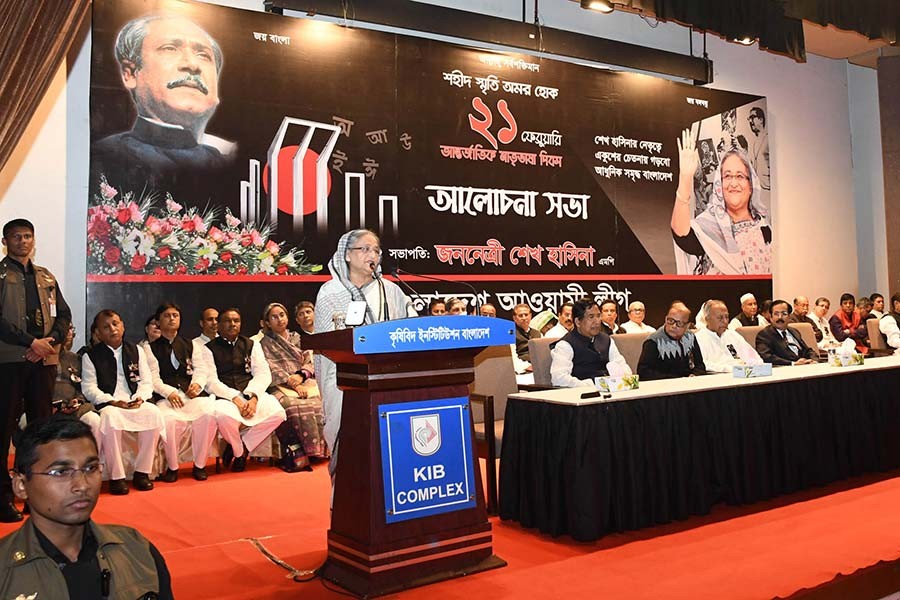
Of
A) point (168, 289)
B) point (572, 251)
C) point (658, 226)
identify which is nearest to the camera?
point (168, 289)

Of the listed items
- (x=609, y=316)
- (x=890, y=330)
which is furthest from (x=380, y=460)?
(x=890, y=330)

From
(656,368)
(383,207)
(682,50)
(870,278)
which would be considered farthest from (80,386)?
(870,278)

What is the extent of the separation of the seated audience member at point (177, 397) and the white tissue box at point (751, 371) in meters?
3.13

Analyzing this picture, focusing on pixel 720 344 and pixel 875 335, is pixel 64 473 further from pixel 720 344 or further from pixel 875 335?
pixel 875 335

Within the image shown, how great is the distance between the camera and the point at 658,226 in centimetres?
884

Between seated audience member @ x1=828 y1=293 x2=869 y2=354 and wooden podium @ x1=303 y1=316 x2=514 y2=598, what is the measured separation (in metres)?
7.67

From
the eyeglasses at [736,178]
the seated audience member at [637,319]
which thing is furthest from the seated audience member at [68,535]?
the eyeglasses at [736,178]

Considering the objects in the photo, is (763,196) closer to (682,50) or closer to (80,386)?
(682,50)

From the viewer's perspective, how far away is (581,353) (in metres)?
4.86

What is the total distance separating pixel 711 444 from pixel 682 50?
21.4 ft

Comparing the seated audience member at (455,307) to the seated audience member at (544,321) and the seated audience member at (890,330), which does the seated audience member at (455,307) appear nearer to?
the seated audience member at (544,321)

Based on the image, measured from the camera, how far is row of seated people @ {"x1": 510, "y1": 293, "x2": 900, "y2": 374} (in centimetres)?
738

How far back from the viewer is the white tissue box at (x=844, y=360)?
5195 mm

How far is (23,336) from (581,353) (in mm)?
2962
